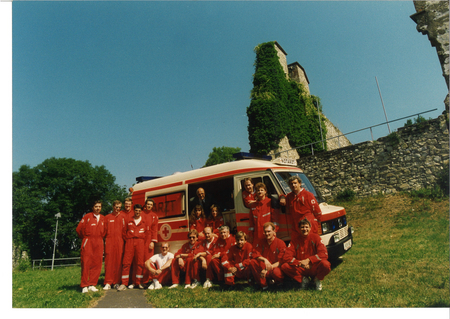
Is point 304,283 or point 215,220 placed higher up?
point 215,220

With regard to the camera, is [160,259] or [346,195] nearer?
[160,259]

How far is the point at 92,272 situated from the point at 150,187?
8.52 feet

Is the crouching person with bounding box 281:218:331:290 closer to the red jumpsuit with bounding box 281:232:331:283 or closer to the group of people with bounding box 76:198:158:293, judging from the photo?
the red jumpsuit with bounding box 281:232:331:283

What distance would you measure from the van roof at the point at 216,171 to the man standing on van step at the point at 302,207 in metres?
1.00

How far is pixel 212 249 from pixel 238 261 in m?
0.83

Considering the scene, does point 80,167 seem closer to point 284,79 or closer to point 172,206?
point 284,79

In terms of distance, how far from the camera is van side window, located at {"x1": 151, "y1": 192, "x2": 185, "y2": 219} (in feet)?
22.7

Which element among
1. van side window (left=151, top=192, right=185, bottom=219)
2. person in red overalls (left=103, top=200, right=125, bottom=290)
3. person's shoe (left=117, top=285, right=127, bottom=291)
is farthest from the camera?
van side window (left=151, top=192, right=185, bottom=219)

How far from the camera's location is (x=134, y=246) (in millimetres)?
6266

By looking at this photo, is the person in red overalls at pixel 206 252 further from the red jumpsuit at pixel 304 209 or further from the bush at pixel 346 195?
the bush at pixel 346 195

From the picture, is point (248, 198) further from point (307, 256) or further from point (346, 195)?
point (346, 195)

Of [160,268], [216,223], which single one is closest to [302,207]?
[216,223]

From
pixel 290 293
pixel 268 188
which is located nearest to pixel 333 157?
pixel 268 188

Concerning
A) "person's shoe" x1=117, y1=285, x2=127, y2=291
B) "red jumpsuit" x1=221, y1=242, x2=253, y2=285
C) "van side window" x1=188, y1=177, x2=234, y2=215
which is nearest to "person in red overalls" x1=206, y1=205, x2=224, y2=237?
"van side window" x1=188, y1=177, x2=234, y2=215
